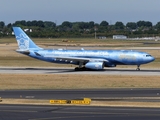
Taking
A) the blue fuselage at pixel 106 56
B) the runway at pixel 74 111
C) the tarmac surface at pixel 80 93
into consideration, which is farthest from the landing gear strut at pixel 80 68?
the runway at pixel 74 111

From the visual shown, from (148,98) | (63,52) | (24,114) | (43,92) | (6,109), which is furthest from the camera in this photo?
(63,52)

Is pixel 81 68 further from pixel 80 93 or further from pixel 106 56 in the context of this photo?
pixel 80 93

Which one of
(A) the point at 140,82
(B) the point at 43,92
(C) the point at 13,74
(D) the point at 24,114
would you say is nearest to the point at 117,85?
(A) the point at 140,82


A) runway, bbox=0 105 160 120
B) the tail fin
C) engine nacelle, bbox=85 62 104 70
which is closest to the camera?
runway, bbox=0 105 160 120

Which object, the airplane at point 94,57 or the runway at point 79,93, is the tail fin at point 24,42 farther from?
the runway at point 79,93

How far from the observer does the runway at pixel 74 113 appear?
91.2 feet

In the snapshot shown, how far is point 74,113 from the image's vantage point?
96.6 ft

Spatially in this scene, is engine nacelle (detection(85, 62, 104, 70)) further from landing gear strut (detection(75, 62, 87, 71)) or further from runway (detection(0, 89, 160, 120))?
runway (detection(0, 89, 160, 120))

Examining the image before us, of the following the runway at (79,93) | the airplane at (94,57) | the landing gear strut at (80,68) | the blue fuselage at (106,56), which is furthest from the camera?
the landing gear strut at (80,68)

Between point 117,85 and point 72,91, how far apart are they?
6.92m

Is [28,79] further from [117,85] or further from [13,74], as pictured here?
[117,85]

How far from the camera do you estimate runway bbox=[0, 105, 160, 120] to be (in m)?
27.8

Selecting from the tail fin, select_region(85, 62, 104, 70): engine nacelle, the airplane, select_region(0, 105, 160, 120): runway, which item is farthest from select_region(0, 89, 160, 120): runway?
the tail fin

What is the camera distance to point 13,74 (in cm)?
6047
